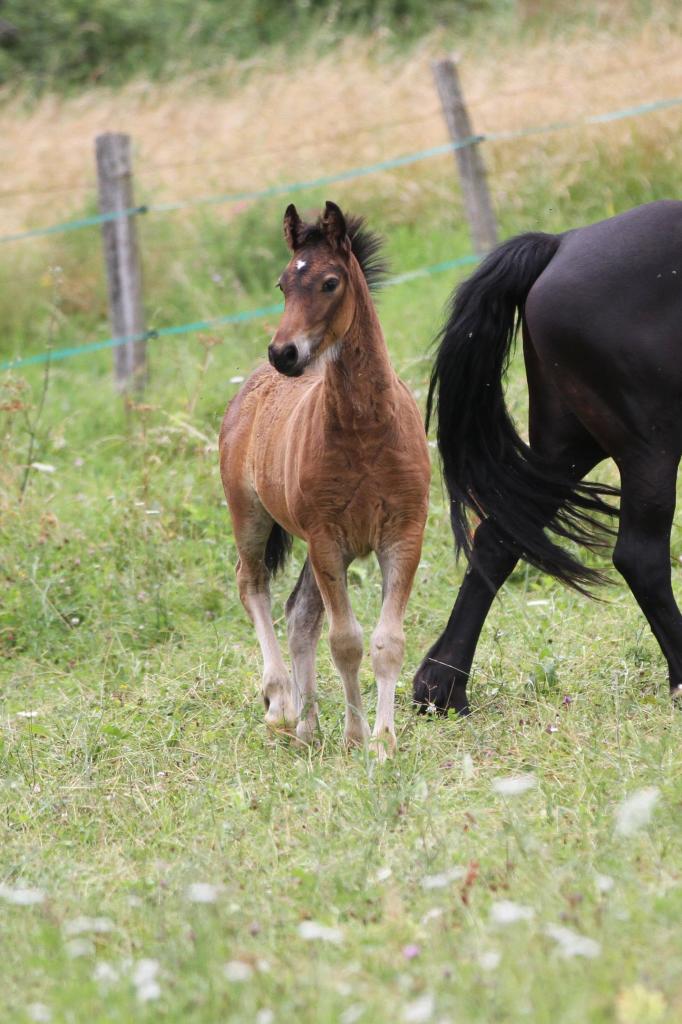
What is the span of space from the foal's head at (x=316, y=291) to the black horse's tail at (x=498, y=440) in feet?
1.90

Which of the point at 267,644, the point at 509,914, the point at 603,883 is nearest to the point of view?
the point at 509,914

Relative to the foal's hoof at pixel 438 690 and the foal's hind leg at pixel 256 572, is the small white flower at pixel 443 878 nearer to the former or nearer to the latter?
the foal's hoof at pixel 438 690

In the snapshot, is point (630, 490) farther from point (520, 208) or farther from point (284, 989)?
point (520, 208)

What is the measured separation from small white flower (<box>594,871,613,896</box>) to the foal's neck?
1691 mm

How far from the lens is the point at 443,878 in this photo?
9.51 feet

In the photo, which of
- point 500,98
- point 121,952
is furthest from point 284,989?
point 500,98

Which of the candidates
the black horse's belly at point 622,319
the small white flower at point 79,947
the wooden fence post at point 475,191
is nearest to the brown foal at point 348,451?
the black horse's belly at point 622,319

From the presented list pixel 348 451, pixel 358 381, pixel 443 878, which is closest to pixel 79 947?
pixel 443 878

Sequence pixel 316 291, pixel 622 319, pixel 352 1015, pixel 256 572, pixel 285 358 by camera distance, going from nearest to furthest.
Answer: pixel 352 1015 < pixel 285 358 < pixel 316 291 < pixel 622 319 < pixel 256 572

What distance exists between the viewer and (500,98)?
11.5m

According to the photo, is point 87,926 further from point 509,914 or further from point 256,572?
point 256,572

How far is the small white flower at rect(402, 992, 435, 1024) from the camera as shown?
2201mm

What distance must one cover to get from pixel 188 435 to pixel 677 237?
11.7ft

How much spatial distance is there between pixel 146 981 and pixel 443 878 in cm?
70
